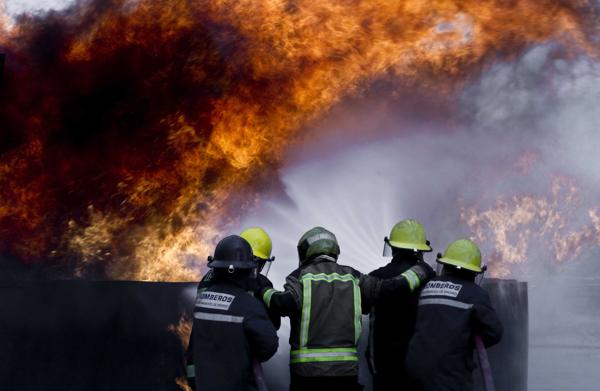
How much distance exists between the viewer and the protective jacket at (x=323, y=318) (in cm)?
544

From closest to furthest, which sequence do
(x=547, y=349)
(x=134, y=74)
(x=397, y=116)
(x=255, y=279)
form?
(x=255, y=279)
(x=134, y=74)
(x=397, y=116)
(x=547, y=349)

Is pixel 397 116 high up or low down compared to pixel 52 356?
up

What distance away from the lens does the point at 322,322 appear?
Answer: 5438mm

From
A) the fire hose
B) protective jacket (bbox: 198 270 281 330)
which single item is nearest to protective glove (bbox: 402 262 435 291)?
the fire hose

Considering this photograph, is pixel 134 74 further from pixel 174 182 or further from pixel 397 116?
pixel 397 116

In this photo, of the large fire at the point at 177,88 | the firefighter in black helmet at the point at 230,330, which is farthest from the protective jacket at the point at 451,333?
the large fire at the point at 177,88

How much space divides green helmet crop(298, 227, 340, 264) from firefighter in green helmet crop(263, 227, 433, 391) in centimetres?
8

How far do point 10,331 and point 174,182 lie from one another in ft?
21.3

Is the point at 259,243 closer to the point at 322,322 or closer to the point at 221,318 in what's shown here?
the point at 322,322

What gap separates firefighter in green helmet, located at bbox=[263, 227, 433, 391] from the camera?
5.44 meters

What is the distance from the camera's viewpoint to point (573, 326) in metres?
24.2

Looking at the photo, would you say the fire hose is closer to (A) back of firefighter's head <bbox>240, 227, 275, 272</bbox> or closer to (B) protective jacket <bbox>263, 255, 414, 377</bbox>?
(B) protective jacket <bbox>263, 255, 414, 377</bbox>

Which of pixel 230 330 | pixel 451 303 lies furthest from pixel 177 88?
pixel 230 330

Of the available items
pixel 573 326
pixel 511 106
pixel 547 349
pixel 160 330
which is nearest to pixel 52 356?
pixel 160 330
